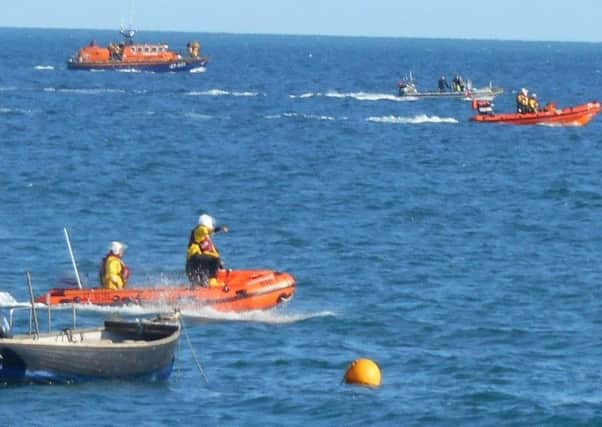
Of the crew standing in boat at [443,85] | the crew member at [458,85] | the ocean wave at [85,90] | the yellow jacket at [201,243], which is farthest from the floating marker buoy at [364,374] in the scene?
the ocean wave at [85,90]

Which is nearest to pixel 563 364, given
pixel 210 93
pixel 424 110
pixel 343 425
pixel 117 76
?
pixel 343 425

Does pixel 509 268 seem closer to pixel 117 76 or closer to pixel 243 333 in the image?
pixel 243 333

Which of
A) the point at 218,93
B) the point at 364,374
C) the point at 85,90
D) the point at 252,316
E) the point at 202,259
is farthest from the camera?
the point at 85,90

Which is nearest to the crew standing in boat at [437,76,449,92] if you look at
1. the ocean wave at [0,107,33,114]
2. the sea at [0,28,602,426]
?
the sea at [0,28,602,426]

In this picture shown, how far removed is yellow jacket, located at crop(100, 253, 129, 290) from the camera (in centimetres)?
2950

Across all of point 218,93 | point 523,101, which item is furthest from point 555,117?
point 218,93

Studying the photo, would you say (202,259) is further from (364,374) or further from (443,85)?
(443,85)

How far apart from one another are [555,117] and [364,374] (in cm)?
4672

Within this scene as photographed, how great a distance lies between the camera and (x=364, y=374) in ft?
80.7

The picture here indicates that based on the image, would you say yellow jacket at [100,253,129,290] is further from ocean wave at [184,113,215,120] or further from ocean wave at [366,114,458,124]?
ocean wave at [184,113,215,120]

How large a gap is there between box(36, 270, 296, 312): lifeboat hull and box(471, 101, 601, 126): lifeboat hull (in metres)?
40.1

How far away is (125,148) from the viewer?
61094 millimetres

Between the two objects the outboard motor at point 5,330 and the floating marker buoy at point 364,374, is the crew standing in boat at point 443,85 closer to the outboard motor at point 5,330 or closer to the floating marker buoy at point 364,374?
the floating marker buoy at point 364,374

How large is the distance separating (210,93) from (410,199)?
48470 mm
